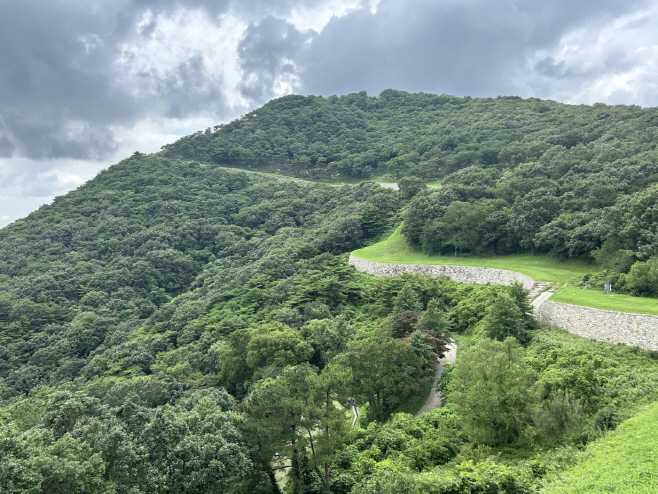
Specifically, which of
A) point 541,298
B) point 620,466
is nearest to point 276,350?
point 541,298

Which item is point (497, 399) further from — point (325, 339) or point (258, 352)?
point (258, 352)

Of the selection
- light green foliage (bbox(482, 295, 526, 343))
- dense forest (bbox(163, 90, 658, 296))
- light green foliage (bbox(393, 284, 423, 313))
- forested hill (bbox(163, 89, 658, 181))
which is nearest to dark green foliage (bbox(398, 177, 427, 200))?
dense forest (bbox(163, 90, 658, 296))

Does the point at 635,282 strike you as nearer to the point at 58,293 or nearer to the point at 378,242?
the point at 378,242

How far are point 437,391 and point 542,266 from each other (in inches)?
685

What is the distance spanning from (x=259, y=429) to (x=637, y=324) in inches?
713

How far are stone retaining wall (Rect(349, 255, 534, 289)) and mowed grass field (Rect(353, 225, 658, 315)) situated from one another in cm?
97

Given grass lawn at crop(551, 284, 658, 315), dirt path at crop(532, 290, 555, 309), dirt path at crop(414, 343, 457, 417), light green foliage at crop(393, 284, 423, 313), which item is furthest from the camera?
light green foliage at crop(393, 284, 423, 313)

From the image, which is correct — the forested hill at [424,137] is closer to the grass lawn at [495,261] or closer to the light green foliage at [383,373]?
the grass lawn at [495,261]

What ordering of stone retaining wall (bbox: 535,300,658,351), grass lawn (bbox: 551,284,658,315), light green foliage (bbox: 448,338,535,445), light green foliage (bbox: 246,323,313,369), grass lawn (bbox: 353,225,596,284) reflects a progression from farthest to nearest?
grass lawn (bbox: 353,225,596,284), light green foliage (bbox: 246,323,313,369), grass lawn (bbox: 551,284,658,315), stone retaining wall (bbox: 535,300,658,351), light green foliage (bbox: 448,338,535,445)

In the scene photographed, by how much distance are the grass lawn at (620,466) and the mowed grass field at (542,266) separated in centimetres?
1004

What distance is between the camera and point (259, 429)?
58.9ft

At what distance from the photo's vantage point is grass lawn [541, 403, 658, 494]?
9320 mm

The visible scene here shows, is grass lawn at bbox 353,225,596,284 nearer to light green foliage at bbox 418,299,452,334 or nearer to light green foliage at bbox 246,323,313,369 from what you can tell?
light green foliage at bbox 418,299,452,334

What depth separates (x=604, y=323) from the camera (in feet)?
66.6
